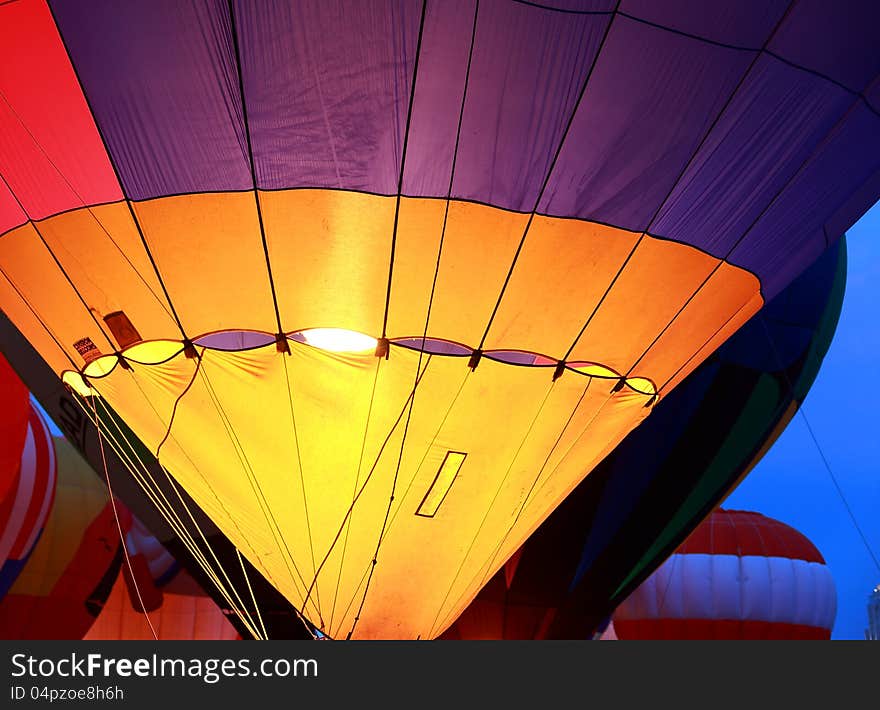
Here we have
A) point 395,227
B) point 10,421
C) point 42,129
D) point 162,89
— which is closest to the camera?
point 162,89

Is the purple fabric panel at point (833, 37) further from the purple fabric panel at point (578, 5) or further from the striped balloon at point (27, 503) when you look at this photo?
the striped balloon at point (27, 503)

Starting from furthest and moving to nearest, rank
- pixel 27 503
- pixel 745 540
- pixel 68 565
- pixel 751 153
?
pixel 745 540, pixel 68 565, pixel 27 503, pixel 751 153

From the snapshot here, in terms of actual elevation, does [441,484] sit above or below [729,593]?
below

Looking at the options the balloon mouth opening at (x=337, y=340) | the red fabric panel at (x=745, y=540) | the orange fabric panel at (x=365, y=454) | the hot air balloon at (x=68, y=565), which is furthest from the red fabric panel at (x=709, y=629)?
the balloon mouth opening at (x=337, y=340)

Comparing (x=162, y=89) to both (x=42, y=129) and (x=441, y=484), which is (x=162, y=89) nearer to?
(x=42, y=129)

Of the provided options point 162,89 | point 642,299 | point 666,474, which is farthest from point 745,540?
point 162,89

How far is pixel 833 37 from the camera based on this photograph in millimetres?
3688

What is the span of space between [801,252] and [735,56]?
1.28m

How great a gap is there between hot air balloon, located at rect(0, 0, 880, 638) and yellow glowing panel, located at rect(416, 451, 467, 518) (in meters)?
0.02

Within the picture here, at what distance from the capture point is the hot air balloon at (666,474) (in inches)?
300

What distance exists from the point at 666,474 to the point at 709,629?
340 centimetres

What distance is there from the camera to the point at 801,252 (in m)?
4.58

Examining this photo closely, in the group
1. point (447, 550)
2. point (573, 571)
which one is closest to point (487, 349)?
point (447, 550)

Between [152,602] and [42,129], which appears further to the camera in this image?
[152,602]
